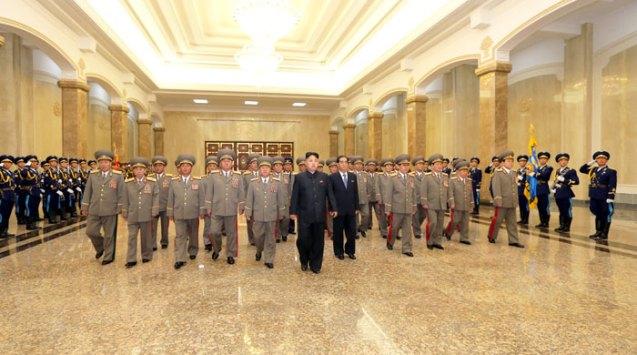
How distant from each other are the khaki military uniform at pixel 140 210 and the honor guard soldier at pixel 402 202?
377 cm

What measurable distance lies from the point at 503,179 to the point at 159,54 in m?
14.0

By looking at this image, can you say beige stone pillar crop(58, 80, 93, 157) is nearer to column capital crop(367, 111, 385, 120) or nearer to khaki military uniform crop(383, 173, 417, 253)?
khaki military uniform crop(383, 173, 417, 253)

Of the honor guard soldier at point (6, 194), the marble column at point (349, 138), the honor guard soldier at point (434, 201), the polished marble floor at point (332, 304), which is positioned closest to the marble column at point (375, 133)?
the marble column at point (349, 138)

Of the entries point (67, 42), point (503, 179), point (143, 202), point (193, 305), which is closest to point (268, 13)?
point (67, 42)

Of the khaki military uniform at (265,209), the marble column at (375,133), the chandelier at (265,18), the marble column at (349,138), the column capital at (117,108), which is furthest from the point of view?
the marble column at (349,138)

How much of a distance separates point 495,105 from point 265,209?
6.43 metres

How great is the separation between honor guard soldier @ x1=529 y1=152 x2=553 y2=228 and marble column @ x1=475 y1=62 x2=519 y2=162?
942 millimetres

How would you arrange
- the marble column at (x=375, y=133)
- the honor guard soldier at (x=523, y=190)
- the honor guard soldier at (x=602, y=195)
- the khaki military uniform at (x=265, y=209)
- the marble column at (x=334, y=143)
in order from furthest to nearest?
the marble column at (x=334, y=143)
the marble column at (x=375, y=133)
the honor guard soldier at (x=523, y=190)
the honor guard soldier at (x=602, y=195)
the khaki military uniform at (x=265, y=209)

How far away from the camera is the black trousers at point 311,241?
4984 mm

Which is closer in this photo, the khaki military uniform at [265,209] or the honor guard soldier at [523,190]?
the khaki military uniform at [265,209]

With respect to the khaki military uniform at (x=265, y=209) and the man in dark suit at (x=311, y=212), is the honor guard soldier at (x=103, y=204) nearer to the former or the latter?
the khaki military uniform at (x=265, y=209)

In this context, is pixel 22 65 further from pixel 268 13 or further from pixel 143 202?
pixel 143 202

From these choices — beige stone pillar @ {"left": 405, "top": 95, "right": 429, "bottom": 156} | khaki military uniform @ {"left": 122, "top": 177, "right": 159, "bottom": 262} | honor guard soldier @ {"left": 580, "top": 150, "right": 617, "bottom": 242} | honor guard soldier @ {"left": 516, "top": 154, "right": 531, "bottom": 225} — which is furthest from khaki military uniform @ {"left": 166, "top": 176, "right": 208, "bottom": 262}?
beige stone pillar @ {"left": 405, "top": 95, "right": 429, "bottom": 156}

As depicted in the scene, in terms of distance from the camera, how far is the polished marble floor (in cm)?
293
